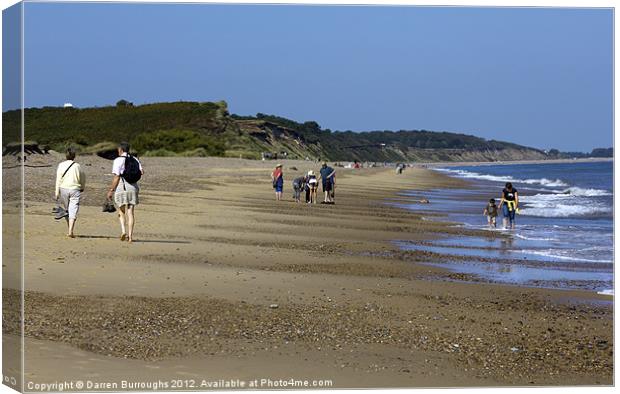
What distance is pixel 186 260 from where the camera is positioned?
1153 cm

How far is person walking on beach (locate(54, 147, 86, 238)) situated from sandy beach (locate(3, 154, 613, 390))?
44 cm

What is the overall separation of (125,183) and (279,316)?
5.72m

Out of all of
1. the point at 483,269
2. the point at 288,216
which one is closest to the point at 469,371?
the point at 483,269

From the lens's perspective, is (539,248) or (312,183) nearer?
(539,248)

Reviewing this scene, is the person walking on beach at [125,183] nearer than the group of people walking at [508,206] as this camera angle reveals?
Yes

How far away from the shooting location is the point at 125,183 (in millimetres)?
12945

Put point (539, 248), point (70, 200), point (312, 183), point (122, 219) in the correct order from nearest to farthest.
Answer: point (70, 200) → point (122, 219) → point (539, 248) → point (312, 183)

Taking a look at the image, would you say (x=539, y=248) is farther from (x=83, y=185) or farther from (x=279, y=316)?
(x=279, y=316)

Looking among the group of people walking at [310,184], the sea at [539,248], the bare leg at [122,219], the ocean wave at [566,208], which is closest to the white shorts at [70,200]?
the bare leg at [122,219]

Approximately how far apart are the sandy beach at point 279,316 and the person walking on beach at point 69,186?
44cm

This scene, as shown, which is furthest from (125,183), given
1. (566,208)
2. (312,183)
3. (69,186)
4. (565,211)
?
(566,208)

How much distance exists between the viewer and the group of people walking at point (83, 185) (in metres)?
12.5

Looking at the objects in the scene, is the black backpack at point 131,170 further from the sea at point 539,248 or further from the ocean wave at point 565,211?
the ocean wave at point 565,211

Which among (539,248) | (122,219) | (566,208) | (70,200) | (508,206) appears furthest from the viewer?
(566,208)
